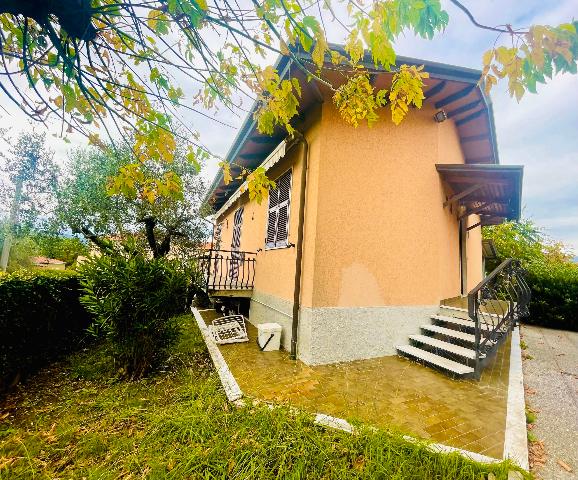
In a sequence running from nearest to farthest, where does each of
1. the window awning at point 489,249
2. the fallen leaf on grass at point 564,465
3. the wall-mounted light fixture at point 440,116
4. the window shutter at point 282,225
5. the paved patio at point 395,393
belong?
the fallen leaf on grass at point 564,465
the paved patio at point 395,393
the wall-mounted light fixture at point 440,116
the window shutter at point 282,225
the window awning at point 489,249

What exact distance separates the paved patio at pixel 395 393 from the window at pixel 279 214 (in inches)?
120

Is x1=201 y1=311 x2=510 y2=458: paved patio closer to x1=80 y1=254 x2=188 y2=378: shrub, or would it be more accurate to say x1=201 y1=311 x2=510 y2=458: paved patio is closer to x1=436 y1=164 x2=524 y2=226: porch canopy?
x1=80 y1=254 x2=188 y2=378: shrub

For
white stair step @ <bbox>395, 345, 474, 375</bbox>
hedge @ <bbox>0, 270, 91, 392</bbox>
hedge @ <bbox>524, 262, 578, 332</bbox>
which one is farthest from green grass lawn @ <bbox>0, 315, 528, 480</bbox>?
hedge @ <bbox>524, 262, 578, 332</bbox>

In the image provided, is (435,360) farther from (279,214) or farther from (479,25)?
(479,25)

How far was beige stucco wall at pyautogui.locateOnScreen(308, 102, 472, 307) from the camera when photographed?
5961 millimetres

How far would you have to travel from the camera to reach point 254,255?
10.1 m

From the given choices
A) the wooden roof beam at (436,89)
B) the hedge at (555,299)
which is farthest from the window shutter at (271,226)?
the hedge at (555,299)

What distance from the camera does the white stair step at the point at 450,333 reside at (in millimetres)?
5750

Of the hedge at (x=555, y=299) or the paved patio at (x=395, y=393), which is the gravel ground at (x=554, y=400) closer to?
the paved patio at (x=395, y=393)

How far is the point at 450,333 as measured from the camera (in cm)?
617

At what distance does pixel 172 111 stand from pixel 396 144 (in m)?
5.42

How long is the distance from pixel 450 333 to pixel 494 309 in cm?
108

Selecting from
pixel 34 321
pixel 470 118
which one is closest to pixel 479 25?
pixel 34 321

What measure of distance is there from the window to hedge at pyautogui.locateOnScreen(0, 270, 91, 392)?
5.17 m
